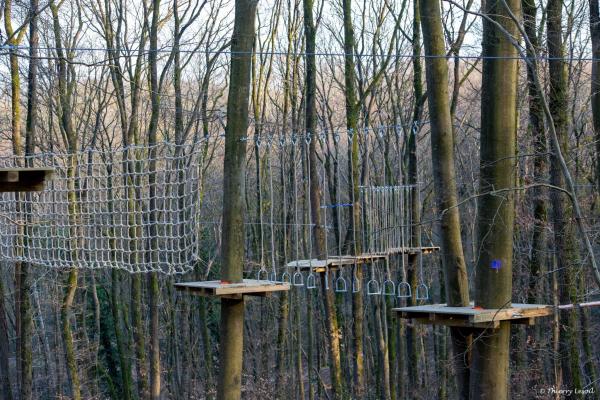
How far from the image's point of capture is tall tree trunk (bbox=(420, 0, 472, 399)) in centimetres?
695

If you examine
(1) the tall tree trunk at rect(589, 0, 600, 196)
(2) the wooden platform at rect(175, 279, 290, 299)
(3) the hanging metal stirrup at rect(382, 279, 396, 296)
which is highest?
(1) the tall tree trunk at rect(589, 0, 600, 196)

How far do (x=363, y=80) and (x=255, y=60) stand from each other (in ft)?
8.10

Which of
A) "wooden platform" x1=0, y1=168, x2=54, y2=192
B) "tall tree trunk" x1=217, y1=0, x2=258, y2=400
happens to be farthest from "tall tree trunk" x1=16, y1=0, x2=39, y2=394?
"wooden platform" x1=0, y1=168, x2=54, y2=192

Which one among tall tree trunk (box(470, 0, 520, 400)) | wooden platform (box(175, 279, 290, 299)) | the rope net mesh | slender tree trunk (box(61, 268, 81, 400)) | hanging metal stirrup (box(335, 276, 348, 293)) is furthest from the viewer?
slender tree trunk (box(61, 268, 81, 400))

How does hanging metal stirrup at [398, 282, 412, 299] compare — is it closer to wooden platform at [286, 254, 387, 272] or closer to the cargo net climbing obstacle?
the cargo net climbing obstacle

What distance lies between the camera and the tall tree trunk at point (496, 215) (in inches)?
243

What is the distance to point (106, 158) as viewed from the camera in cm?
1839

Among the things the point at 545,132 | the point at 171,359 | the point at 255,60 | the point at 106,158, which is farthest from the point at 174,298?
the point at 545,132

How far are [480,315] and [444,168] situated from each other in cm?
188

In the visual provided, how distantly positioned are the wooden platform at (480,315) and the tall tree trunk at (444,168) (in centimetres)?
107

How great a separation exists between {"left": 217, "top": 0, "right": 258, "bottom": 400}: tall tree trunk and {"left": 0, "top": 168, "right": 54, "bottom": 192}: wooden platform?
272 centimetres

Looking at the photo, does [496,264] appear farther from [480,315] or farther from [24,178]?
[24,178]

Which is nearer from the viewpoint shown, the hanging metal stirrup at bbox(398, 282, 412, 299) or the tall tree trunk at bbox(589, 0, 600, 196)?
the hanging metal stirrup at bbox(398, 282, 412, 299)

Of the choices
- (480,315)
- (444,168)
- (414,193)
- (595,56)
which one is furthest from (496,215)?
(414,193)
